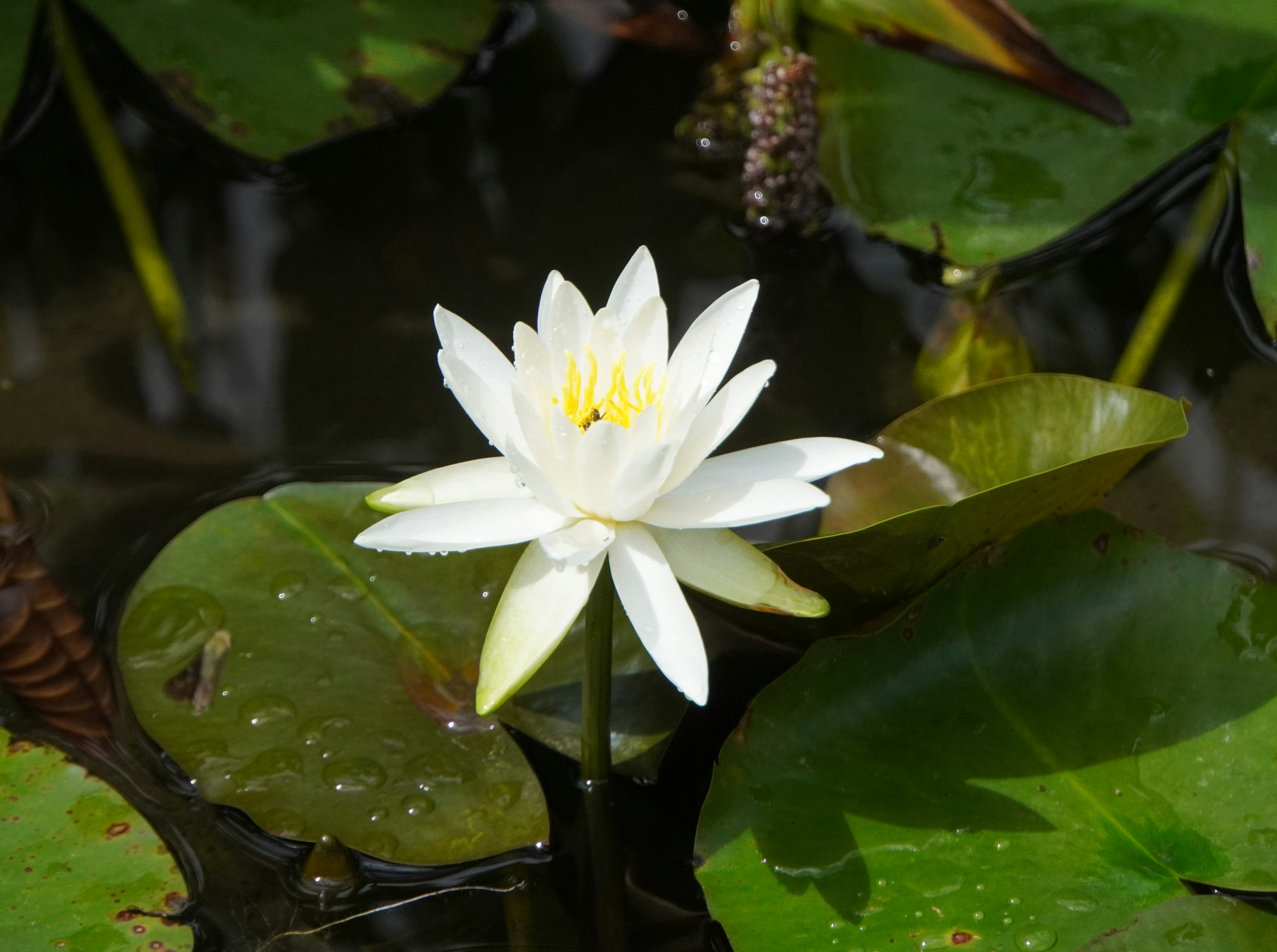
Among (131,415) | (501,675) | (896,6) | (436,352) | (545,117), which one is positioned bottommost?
(131,415)

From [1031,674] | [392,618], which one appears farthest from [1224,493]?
[392,618]

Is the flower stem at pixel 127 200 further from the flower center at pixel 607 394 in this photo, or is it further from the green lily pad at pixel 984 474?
the green lily pad at pixel 984 474

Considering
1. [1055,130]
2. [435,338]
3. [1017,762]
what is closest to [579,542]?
[1017,762]

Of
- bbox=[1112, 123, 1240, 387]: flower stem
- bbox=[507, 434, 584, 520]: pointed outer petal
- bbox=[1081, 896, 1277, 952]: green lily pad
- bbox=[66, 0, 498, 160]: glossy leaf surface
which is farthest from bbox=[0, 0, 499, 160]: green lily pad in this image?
bbox=[1081, 896, 1277, 952]: green lily pad

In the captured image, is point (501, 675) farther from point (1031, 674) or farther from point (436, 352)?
point (436, 352)

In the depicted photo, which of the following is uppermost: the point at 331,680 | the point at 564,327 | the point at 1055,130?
the point at 1055,130

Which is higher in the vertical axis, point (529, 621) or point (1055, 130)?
point (1055, 130)

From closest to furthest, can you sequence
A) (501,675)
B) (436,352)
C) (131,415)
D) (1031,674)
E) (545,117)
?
(501,675), (1031,674), (131,415), (436,352), (545,117)

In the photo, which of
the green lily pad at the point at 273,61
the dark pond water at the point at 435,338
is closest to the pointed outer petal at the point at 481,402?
the dark pond water at the point at 435,338

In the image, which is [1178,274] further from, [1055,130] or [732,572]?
[732,572]
